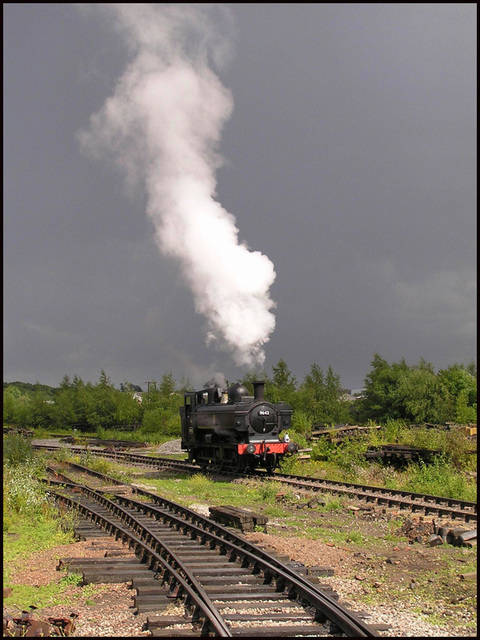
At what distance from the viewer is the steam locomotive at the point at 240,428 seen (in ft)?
60.9

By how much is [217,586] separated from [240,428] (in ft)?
36.4

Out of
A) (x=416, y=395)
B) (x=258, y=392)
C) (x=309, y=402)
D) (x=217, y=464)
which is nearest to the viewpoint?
(x=258, y=392)

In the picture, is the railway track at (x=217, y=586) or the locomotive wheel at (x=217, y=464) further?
the locomotive wheel at (x=217, y=464)

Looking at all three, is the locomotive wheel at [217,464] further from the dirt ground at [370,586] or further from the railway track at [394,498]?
the dirt ground at [370,586]

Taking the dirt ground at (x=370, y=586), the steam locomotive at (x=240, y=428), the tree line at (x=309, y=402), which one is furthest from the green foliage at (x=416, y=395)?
the dirt ground at (x=370, y=586)

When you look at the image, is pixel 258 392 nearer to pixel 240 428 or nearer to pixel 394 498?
pixel 240 428

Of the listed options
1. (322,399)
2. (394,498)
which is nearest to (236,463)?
(394,498)

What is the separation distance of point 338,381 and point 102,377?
29034 mm

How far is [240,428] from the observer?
723 inches

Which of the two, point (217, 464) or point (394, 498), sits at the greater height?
point (394, 498)

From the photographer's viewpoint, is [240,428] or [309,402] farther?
Result: [309,402]

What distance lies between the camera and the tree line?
112 ft

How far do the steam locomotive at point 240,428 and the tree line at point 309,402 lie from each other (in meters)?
1.82

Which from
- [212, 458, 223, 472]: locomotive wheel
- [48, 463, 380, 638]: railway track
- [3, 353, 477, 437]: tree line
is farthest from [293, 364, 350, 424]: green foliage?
[48, 463, 380, 638]: railway track
